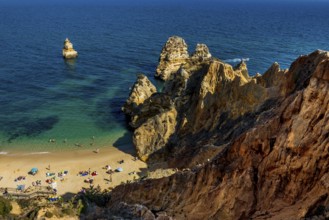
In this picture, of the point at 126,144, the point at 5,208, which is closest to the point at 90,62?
the point at 126,144

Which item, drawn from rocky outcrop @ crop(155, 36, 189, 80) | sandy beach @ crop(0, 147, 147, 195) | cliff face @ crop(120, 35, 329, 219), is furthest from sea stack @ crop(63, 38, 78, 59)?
cliff face @ crop(120, 35, 329, 219)

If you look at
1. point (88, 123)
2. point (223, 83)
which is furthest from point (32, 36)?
point (223, 83)

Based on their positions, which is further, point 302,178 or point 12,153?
point 12,153

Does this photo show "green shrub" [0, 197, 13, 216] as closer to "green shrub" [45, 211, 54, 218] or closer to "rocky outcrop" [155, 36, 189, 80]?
"green shrub" [45, 211, 54, 218]

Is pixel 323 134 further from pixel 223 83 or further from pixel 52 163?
pixel 52 163

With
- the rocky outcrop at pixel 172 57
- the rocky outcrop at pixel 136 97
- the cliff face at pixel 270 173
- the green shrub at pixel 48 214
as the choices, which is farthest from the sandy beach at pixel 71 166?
the rocky outcrop at pixel 172 57

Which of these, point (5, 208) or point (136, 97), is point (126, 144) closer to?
point (136, 97)
